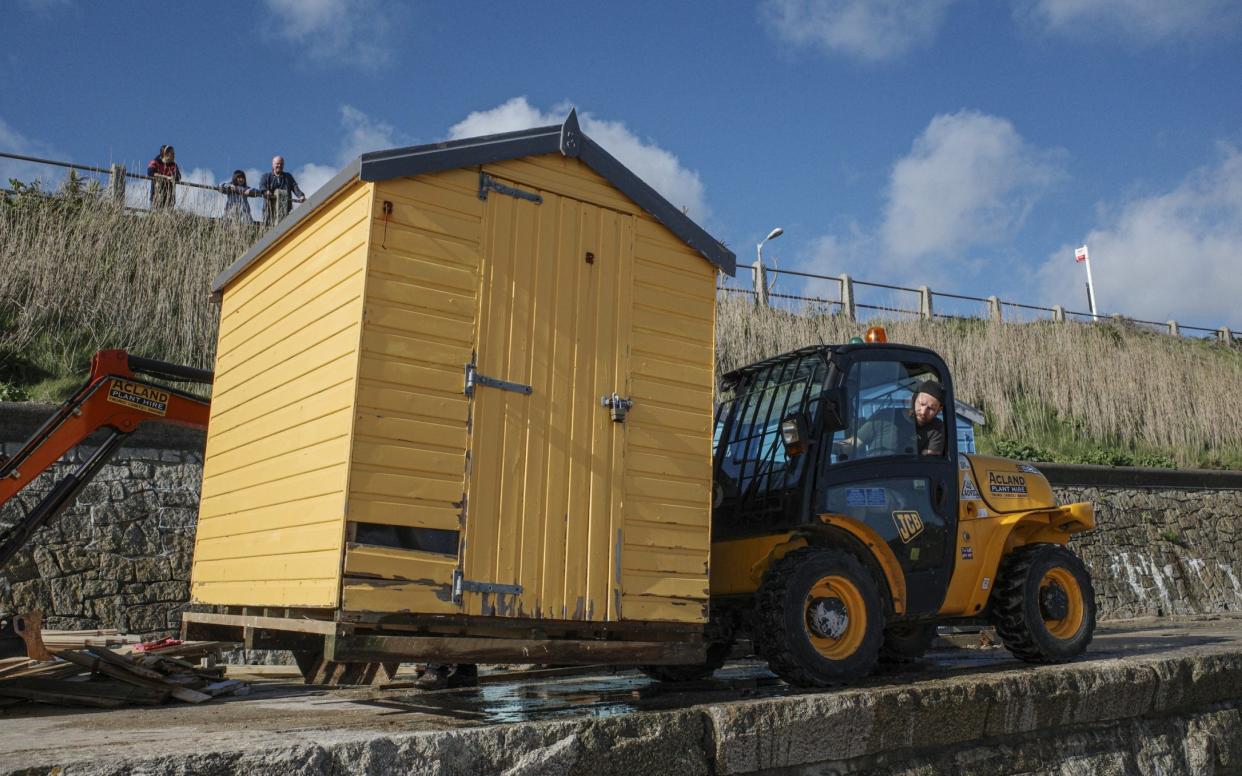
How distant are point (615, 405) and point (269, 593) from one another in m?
2.09

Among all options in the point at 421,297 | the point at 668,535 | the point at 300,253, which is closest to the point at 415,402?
the point at 421,297

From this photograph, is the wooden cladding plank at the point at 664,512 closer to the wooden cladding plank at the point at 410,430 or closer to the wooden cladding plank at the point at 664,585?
the wooden cladding plank at the point at 664,585

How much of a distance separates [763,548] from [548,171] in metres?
2.63

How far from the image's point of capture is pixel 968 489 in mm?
7051

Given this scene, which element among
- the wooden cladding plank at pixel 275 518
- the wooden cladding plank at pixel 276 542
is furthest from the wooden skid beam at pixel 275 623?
the wooden cladding plank at pixel 275 518

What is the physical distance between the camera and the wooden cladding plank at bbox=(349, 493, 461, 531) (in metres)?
4.67

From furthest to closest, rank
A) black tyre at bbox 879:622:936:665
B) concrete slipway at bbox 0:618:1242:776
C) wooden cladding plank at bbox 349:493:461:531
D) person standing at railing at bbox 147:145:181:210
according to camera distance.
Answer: person standing at railing at bbox 147:145:181:210 → black tyre at bbox 879:622:936:665 → wooden cladding plank at bbox 349:493:461:531 → concrete slipway at bbox 0:618:1242:776

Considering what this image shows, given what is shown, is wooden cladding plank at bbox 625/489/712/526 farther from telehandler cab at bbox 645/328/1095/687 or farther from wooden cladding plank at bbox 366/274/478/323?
wooden cladding plank at bbox 366/274/478/323

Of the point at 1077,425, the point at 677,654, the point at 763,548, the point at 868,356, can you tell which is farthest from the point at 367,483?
the point at 1077,425

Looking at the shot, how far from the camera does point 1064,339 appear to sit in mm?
21531

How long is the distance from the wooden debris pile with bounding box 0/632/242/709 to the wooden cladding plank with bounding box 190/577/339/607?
1.73 feet

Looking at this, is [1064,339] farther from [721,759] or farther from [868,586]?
[721,759]

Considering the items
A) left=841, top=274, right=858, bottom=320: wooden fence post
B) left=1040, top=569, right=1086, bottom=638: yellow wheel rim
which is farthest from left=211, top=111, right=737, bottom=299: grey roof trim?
left=841, top=274, right=858, bottom=320: wooden fence post

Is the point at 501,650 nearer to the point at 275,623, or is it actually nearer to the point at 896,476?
the point at 275,623
